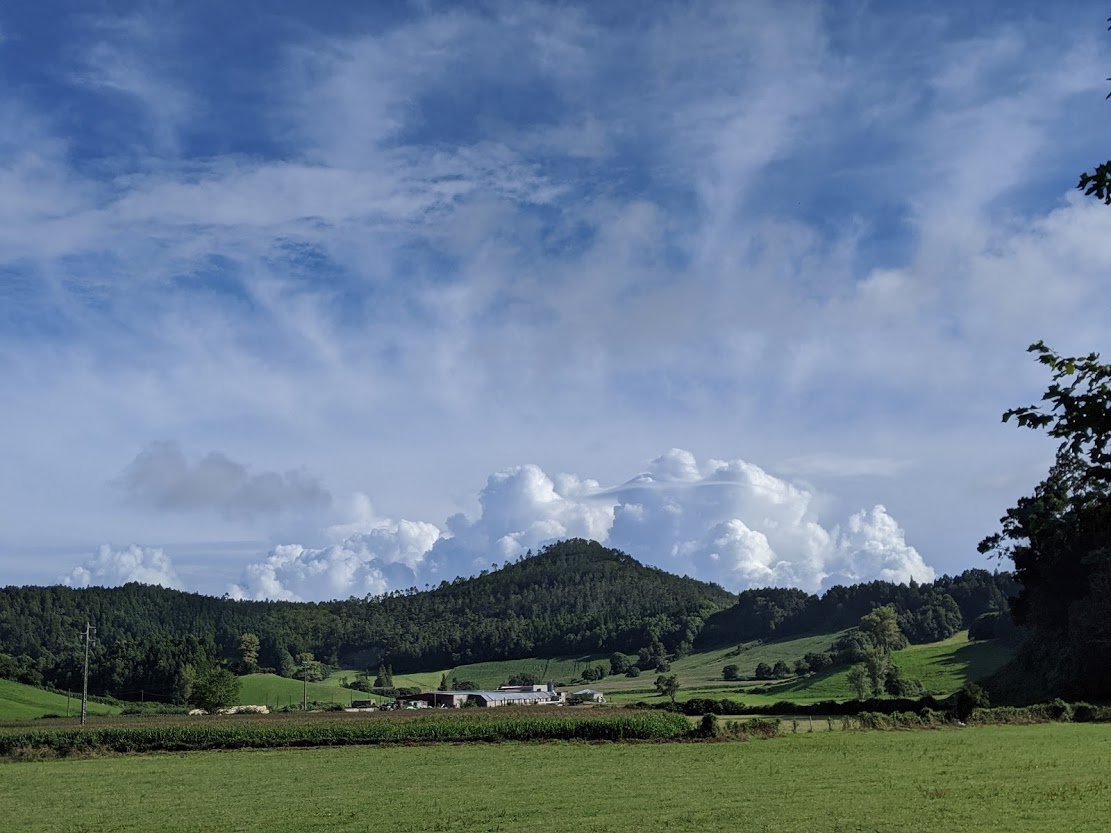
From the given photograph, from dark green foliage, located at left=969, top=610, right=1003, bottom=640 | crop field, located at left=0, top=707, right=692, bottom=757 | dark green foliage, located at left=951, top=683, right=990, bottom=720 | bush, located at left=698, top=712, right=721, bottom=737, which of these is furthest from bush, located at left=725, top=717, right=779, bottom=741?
dark green foliage, located at left=969, top=610, right=1003, bottom=640

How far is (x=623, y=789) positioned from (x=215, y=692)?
121 m

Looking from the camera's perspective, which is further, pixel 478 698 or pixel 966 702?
pixel 478 698

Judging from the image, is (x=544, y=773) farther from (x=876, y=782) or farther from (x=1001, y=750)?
(x=1001, y=750)

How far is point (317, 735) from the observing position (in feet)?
236

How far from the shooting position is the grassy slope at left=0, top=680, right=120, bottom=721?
13500 centimetres

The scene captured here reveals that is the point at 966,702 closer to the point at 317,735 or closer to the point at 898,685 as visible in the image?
the point at 898,685

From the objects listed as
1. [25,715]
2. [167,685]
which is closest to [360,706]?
[25,715]

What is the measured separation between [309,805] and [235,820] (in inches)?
143

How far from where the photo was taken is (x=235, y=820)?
32719mm

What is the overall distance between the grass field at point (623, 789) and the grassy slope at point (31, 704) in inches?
3461

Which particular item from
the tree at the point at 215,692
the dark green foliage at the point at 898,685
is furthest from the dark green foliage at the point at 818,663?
the tree at the point at 215,692

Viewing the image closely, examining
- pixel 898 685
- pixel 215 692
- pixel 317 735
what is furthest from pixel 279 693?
pixel 317 735

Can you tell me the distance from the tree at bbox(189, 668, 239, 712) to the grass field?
87179 mm

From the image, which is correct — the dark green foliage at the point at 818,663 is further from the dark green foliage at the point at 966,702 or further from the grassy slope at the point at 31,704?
the grassy slope at the point at 31,704
